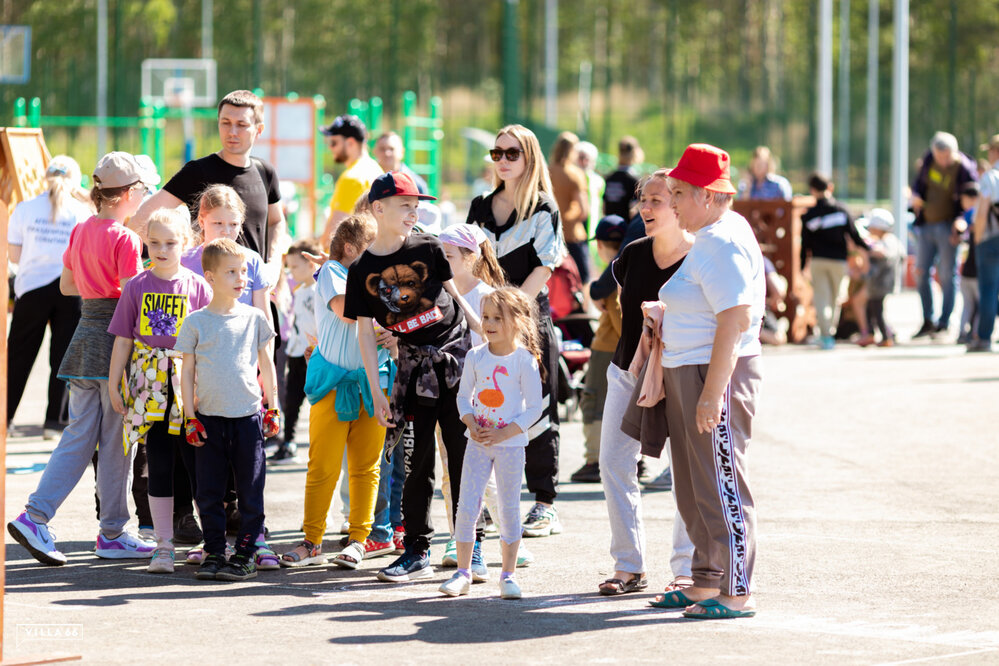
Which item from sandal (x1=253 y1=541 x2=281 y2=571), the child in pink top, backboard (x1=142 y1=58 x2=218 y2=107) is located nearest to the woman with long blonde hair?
the child in pink top

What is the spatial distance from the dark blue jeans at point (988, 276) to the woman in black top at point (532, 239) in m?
9.10

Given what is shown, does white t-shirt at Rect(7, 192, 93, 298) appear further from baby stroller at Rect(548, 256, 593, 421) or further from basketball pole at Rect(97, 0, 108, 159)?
basketball pole at Rect(97, 0, 108, 159)

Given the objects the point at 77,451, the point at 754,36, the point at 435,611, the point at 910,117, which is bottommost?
the point at 435,611

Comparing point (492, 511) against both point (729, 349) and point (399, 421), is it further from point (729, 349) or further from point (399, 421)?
point (729, 349)

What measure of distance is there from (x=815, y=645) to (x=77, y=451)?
3.68 m

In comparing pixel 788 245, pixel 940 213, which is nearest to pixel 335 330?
pixel 788 245

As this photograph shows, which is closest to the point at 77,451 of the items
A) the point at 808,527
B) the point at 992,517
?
the point at 808,527

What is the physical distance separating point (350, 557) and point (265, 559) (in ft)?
1.33

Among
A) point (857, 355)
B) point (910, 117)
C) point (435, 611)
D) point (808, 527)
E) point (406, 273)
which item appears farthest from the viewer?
point (910, 117)

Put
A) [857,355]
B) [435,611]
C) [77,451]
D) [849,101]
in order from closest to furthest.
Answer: [435,611]
[77,451]
[857,355]
[849,101]

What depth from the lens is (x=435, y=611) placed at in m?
6.01

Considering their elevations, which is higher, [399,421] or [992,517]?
[399,421]

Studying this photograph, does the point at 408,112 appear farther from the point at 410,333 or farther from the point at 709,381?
the point at 709,381

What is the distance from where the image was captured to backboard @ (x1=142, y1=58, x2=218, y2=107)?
131ft
